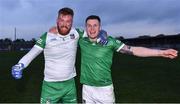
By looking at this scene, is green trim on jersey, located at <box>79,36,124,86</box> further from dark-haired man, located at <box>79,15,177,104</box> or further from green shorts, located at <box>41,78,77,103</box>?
green shorts, located at <box>41,78,77,103</box>

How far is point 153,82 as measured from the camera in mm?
17250

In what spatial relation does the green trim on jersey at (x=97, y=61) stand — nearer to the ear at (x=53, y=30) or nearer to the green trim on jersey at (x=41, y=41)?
the ear at (x=53, y=30)

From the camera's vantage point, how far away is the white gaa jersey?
7.20 meters

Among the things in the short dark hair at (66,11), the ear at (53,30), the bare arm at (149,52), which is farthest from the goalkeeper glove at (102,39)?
the ear at (53,30)

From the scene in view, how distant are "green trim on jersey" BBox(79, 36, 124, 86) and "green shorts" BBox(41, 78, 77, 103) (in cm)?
29

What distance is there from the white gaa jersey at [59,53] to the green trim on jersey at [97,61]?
203 millimetres

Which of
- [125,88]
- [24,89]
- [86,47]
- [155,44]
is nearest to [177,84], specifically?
[125,88]

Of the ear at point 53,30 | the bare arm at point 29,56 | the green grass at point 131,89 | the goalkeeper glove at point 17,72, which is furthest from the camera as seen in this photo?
the green grass at point 131,89

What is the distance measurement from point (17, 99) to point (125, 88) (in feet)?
13.0

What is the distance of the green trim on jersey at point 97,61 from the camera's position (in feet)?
23.4

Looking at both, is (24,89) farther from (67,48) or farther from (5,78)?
(67,48)

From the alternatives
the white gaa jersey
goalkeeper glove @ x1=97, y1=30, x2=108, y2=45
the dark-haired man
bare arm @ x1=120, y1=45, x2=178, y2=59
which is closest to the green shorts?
the white gaa jersey

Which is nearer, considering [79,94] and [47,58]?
[47,58]

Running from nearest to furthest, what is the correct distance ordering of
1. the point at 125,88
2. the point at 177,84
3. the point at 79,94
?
the point at 79,94
the point at 125,88
the point at 177,84
